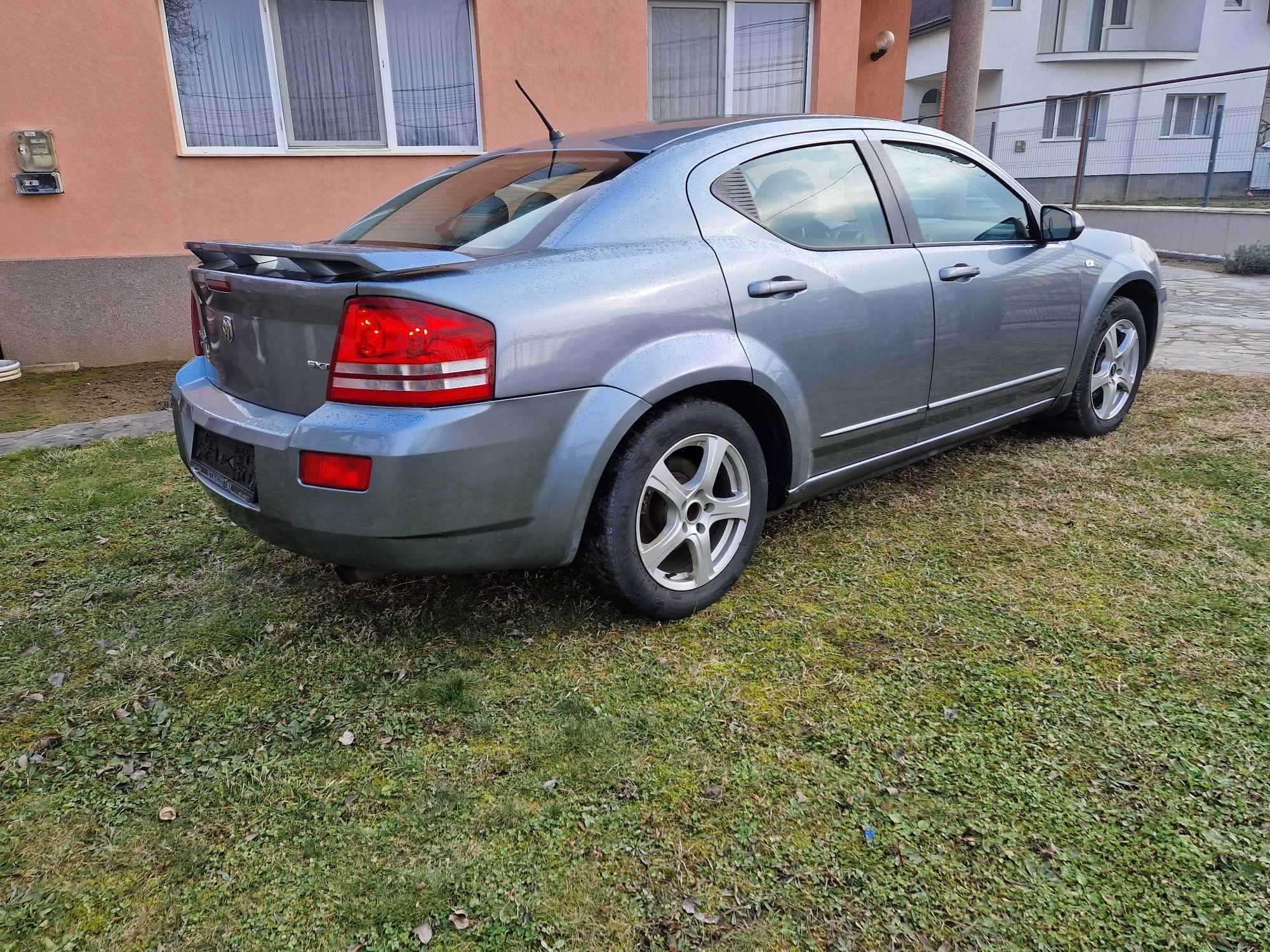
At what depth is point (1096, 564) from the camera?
10.5 feet

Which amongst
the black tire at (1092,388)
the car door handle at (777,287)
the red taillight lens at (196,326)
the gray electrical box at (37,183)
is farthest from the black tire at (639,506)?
the gray electrical box at (37,183)

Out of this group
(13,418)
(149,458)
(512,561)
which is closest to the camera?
(512,561)

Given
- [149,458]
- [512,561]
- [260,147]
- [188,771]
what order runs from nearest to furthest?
[188,771] < [512,561] < [149,458] < [260,147]

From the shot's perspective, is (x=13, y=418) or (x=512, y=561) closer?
(x=512, y=561)

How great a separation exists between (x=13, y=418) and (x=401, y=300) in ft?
16.6

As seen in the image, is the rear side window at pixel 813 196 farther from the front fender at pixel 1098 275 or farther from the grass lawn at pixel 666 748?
the front fender at pixel 1098 275

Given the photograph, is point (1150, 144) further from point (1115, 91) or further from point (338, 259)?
point (338, 259)

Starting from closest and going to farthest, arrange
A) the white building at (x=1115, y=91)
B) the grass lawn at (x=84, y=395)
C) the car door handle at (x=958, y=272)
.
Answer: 1. the car door handle at (x=958, y=272)
2. the grass lawn at (x=84, y=395)
3. the white building at (x=1115, y=91)

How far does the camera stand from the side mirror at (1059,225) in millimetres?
4066

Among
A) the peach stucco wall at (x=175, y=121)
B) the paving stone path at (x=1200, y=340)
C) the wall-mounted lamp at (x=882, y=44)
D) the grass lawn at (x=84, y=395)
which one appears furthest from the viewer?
the wall-mounted lamp at (x=882, y=44)

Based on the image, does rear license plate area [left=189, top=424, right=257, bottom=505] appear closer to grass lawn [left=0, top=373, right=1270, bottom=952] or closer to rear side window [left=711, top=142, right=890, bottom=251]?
grass lawn [left=0, top=373, right=1270, bottom=952]

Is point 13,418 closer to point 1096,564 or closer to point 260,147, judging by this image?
point 260,147

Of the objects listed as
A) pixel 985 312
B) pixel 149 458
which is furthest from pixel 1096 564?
pixel 149 458

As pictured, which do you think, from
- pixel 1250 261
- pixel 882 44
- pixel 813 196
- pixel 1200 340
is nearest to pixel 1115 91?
pixel 1250 261
